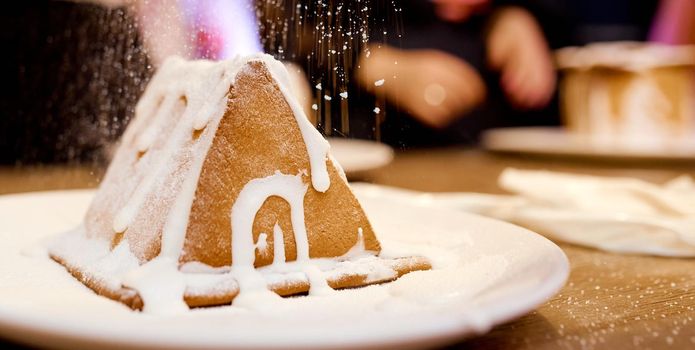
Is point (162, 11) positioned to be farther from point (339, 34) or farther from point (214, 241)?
point (214, 241)

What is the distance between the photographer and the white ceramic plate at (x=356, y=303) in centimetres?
42

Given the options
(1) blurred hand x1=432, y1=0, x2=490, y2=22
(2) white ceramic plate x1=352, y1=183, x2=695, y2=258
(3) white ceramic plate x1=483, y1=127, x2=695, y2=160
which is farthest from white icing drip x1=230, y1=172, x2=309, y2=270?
(1) blurred hand x1=432, y1=0, x2=490, y2=22

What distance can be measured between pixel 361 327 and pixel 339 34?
1.33ft

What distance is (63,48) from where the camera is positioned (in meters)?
2.46

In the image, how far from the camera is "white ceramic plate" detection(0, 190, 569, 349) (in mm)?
418

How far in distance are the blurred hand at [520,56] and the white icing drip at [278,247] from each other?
434 centimetres

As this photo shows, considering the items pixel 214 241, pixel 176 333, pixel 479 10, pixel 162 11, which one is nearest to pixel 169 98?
pixel 162 11

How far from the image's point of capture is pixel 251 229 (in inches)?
26.4

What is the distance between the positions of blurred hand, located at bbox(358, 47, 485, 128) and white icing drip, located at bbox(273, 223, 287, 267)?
11.7ft

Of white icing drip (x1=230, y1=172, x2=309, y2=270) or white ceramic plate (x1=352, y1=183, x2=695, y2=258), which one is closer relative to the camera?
white icing drip (x1=230, y1=172, x2=309, y2=270)

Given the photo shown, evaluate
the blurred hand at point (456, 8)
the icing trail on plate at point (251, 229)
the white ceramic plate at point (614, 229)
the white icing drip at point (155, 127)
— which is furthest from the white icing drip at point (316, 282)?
the blurred hand at point (456, 8)

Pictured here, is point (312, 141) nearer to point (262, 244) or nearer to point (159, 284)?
point (262, 244)

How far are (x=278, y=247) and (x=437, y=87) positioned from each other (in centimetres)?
399

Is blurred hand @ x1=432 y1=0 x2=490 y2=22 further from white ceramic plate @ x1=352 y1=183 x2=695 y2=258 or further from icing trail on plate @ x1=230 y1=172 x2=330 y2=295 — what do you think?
icing trail on plate @ x1=230 y1=172 x2=330 y2=295
